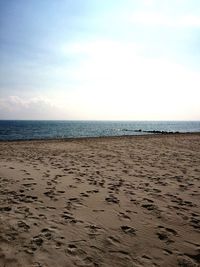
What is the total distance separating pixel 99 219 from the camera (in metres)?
6.10

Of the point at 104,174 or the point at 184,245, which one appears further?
the point at 104,174

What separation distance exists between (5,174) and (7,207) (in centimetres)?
419

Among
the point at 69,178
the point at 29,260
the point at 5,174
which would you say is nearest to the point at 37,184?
the point at 69,178

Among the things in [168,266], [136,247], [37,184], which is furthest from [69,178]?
[168,266]

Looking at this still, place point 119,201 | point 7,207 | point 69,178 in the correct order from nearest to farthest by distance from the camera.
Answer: point 7,207, point 119,201, point 69,178

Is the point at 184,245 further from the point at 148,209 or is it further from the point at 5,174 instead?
the point at 5,174

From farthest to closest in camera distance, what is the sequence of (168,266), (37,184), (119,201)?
(37,184) → (119,201) → (168,266)

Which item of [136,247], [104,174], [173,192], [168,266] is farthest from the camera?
[104,174]

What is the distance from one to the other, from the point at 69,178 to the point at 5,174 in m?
2.87

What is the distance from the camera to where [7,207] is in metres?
6.68

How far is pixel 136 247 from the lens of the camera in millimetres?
4828

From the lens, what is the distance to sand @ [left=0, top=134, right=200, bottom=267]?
4.48m

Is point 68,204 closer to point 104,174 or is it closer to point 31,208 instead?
point 31,208

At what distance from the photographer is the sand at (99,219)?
4.48 metres
